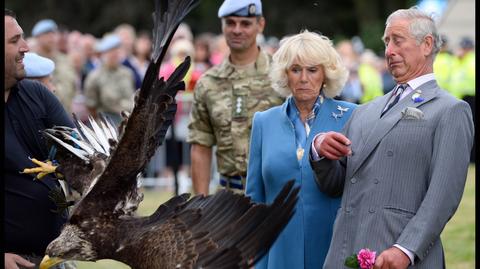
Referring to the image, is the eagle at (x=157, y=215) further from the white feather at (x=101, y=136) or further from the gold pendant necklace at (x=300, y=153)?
the gold pendant necklace at (x=300, y=153)

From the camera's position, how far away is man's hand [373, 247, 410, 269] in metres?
5.06

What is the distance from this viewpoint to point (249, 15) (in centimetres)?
783

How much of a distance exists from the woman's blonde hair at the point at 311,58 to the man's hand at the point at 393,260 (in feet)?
4.62

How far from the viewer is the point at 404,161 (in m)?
5.23

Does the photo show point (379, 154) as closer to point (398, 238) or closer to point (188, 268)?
point (398, 238)

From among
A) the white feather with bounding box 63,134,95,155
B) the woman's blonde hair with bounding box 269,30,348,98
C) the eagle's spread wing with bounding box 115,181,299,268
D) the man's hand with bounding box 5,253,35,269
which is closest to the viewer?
the eagle's spread wing with bounding box 115,181,299,268

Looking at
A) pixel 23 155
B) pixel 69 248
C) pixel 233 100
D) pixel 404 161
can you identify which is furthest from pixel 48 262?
pixel 233 100

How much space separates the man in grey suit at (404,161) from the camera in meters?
5.10

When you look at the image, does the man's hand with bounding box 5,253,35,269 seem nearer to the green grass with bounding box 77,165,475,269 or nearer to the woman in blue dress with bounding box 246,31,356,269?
the woman in blue dress with bounding box 246,31,356,269

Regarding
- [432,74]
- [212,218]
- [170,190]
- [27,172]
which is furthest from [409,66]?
[170,190]

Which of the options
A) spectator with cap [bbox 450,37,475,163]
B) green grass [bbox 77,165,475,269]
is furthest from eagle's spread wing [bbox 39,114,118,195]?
spectator with cap [bbox 450,37,475,163]

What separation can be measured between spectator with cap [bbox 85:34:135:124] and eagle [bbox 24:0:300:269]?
27.4ft

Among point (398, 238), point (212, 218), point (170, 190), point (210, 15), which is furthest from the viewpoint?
point (210, 15)

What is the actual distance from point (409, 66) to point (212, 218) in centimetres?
128
